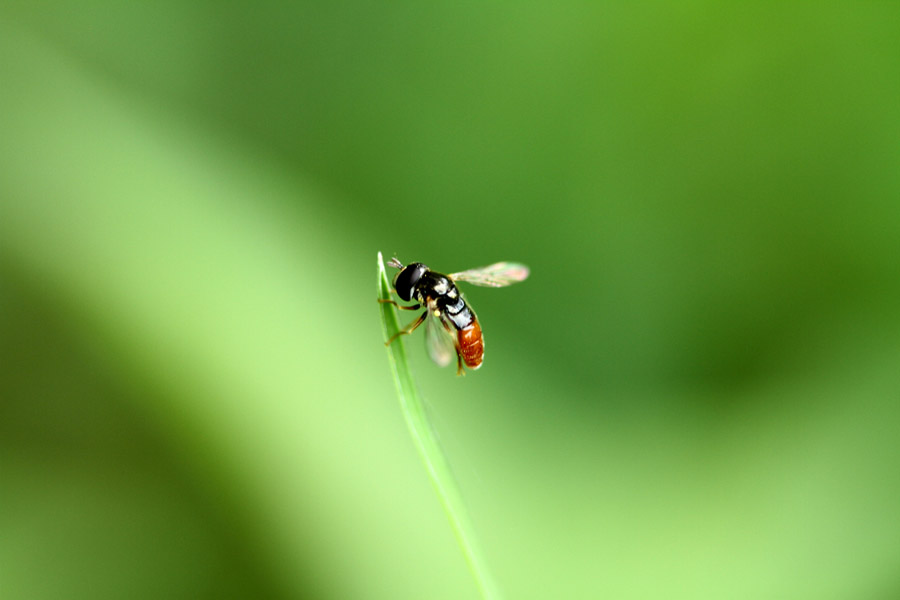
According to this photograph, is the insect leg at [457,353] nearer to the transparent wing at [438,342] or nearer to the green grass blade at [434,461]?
the transparent wing at [438,342]

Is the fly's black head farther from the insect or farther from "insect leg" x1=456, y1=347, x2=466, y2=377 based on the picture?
"insect leg" x1=456, y1=347, x2=466, y2=377

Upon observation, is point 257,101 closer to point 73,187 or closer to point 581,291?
point 73,187

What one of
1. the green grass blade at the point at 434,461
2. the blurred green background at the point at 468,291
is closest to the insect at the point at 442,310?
the blurred green background at the point at 468,291

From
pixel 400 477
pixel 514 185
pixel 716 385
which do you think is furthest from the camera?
pixel 514 185

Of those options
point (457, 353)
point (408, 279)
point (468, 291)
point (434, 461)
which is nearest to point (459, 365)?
point (457, 353)

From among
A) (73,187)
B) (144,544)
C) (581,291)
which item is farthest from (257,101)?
(144,544)

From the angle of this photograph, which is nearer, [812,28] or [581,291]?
[812,28]

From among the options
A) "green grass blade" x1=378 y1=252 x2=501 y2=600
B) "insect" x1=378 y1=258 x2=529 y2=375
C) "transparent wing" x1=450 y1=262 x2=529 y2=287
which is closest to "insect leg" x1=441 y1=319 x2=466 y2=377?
"insect" x1=378 y1=258 x2=529 y2=375

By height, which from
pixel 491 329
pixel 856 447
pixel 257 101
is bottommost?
pixel 856 447
